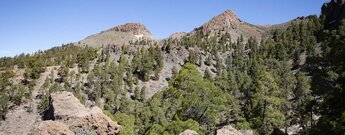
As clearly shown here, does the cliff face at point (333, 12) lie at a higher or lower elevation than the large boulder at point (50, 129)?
higher

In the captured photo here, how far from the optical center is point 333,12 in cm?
17912

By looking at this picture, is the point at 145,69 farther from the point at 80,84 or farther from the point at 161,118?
the point at 161,118

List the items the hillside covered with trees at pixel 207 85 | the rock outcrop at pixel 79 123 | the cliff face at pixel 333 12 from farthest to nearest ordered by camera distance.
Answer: the cliff face at pixel 333 12 < the hillside covered with trees at pixel 207 85 < the rock outcrop at pixel 79 123

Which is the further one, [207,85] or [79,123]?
[207,85]

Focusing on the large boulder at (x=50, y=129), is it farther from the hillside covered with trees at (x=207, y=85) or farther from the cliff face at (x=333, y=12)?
the cliff face at (x=333, y=12)

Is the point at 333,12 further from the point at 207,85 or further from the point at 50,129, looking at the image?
the point at 50,129

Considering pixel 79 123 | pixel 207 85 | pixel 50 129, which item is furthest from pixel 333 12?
pixel 50 129

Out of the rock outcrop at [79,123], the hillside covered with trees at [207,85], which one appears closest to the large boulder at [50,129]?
the rock outcrop at [79,123]

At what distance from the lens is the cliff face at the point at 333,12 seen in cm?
16500

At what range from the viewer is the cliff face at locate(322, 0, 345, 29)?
165000mm

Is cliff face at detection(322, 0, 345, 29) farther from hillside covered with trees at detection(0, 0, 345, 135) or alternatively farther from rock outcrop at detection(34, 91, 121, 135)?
rock outcrop at detection(34, 91, 121, 135)

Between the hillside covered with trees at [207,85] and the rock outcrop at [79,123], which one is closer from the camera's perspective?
the rock outcrop at [79,123]

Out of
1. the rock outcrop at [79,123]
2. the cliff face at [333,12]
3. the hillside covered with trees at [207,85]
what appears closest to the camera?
the rock outcrop at [79,123]

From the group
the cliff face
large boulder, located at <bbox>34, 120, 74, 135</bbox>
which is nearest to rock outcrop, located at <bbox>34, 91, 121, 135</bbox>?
large boulder, located at <bbox>34, 120, 74, 135</bbox>
